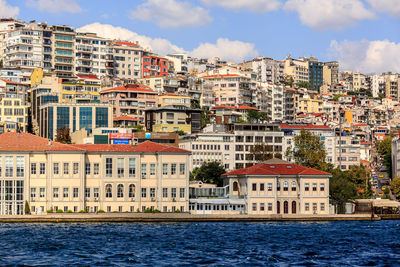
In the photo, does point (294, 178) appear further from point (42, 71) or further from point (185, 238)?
point (42, 71)

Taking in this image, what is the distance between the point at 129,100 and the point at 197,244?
294ft

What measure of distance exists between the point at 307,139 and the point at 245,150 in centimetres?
1082

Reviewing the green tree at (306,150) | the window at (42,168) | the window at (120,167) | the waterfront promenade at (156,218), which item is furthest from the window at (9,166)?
the green tree at (306,150)

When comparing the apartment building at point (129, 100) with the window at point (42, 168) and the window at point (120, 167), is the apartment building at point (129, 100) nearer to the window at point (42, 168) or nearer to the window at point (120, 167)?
the window at point (120, 167)

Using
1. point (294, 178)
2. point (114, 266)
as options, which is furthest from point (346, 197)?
point (114, 266)

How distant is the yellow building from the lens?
310 ft

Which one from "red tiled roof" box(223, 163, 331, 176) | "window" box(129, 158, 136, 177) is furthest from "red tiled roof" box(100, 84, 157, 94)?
"window" box(129, 158, 136, 177)

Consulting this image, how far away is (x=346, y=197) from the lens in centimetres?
11431

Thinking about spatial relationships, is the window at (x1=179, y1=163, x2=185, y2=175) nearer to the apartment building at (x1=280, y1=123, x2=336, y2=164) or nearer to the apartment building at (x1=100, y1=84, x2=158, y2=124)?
the apartment building at (x1=280, y1=123, x2=336, y2=164)

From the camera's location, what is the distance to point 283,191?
338 feet

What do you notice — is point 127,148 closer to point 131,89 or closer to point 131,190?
point 131,190

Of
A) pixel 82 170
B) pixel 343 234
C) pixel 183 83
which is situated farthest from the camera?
pixel 183 83

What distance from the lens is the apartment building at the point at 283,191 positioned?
102 m

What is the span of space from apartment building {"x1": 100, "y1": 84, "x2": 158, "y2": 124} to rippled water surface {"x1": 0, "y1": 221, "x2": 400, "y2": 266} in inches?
2606
